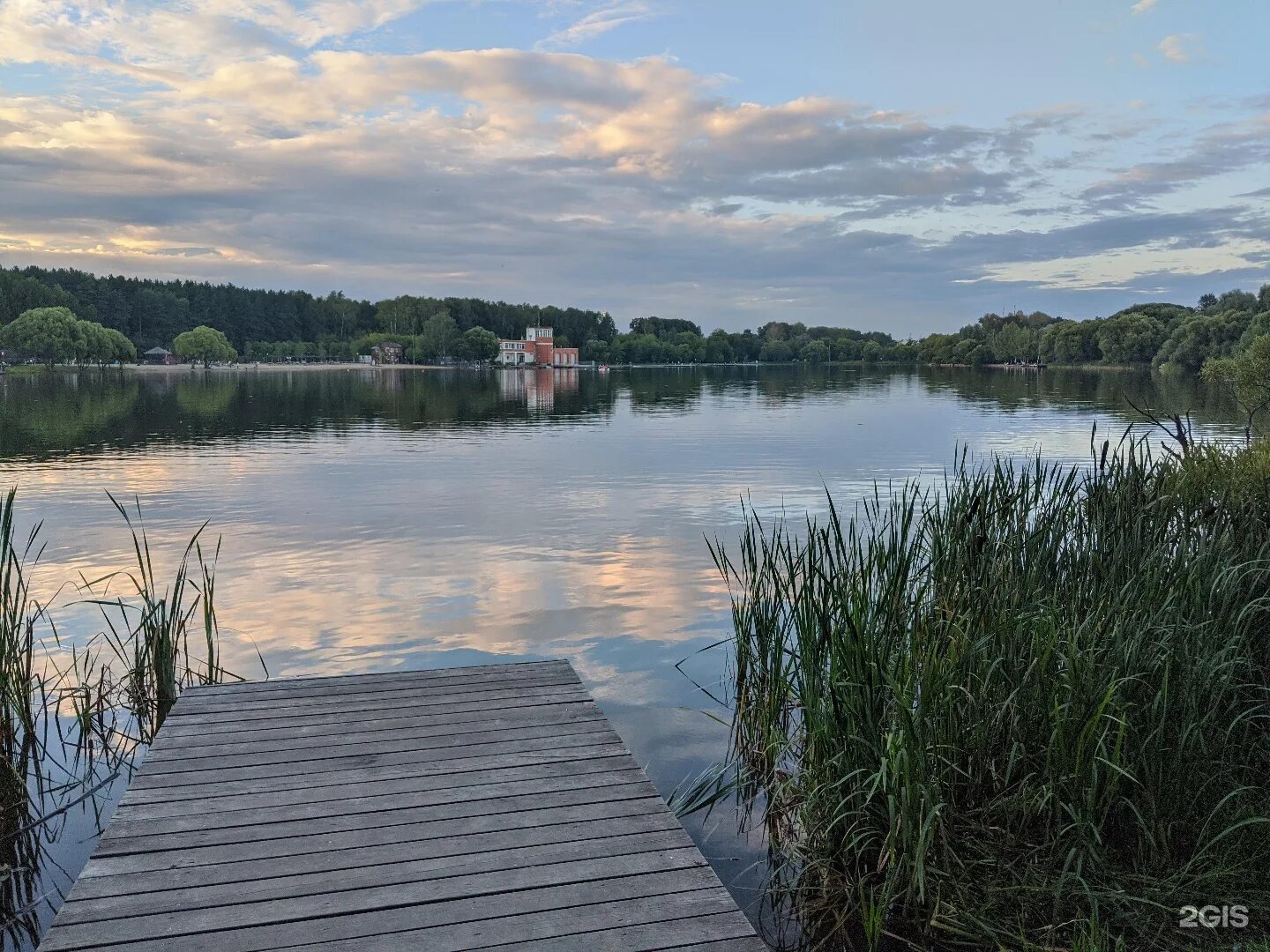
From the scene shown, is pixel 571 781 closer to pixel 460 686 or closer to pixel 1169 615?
pixel 460 686

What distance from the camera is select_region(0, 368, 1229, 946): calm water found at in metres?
7.82

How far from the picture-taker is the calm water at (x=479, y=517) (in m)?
7.82

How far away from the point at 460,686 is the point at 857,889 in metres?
2.50

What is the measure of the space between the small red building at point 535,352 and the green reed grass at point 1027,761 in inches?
5407

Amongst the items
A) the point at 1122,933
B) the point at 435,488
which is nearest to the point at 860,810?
the point at 1122,933

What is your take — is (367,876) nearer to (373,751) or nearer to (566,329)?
(373,751)

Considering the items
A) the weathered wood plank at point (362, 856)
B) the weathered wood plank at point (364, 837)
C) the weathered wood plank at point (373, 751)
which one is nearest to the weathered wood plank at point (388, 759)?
the weathered wood plank at point (373, 751)

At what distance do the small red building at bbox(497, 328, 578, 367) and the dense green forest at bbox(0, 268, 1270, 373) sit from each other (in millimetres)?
5562

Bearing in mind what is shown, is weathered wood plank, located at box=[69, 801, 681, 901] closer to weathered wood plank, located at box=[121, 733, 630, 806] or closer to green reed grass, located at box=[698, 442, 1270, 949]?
weathered wood plank, located at box=[121, 733, 630, 806]

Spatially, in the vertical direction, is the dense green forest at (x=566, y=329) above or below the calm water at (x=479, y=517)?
above

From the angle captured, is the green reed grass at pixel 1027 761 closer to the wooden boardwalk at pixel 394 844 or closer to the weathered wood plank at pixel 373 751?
the wooden boardwalk at pixel 394 844

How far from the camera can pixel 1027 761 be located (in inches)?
161

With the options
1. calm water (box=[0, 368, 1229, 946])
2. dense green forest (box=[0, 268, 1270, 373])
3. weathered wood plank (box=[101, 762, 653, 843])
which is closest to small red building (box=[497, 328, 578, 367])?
dense green forest (box=[0, 268, 1270, 373])

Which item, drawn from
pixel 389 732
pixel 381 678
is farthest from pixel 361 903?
pixel 381 678
